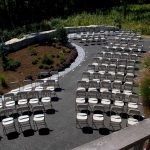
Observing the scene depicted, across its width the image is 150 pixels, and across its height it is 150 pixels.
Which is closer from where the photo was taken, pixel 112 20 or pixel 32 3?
pixel 112 20

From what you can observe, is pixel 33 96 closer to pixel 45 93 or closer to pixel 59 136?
pixel 45 93

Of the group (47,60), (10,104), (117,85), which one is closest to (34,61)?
(47,60)

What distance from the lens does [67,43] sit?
35.3m

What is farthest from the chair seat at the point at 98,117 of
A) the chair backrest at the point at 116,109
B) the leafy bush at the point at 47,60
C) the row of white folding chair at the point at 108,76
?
the leafy bush at the point at 47,60

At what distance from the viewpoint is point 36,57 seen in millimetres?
30406

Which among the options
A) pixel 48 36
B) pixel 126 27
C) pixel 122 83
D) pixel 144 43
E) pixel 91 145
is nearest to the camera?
pixel 91 145

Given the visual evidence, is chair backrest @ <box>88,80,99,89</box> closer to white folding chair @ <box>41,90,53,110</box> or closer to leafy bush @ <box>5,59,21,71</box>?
white folding chair @ <box>41,90,53,110</box>

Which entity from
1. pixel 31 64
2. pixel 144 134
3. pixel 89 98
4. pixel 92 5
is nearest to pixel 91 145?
pixel 144 134

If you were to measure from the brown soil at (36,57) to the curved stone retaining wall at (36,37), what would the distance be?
85 centimetres

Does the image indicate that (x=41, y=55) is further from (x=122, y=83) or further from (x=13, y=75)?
(x=122, y=83)

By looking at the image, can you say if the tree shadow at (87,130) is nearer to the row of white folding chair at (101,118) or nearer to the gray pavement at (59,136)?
the gray pavement at (59,136)

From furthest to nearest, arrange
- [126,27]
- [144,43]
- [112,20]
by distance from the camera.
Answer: [112,20] < [126,27] < [144,43]

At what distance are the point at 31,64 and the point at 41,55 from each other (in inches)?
95.2

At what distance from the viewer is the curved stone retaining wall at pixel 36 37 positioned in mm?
33250
